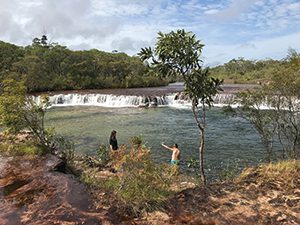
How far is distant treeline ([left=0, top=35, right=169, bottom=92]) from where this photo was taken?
160 feet

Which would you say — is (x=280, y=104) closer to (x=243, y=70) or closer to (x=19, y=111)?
(x=19, y=111)

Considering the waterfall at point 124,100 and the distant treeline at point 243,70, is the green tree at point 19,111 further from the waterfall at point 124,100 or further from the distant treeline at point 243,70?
the distant treeline at point 243,70

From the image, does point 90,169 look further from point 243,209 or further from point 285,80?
point 285,80

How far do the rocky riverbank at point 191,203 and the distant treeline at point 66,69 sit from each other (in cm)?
3836

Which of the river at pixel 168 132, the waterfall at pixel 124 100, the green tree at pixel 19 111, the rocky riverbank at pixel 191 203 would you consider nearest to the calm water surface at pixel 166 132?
the river at pixel 168 132

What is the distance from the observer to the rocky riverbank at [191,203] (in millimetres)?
6668

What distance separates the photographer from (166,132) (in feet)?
65.8

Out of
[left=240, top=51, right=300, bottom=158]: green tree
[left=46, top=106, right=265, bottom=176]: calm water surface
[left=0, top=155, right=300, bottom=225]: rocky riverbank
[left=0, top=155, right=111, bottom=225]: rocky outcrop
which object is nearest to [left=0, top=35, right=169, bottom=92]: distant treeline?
[left=46, top=106, right=265, bottom=176]: calm water surface

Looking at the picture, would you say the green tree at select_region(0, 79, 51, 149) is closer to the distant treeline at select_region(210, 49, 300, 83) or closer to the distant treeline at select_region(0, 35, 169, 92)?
the distant treeline at select_region(0, 35, 169, 92)

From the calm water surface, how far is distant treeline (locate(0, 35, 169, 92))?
2005 cm

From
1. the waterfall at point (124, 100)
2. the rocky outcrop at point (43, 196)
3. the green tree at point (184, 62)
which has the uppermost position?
the green tree at point (184, 62)

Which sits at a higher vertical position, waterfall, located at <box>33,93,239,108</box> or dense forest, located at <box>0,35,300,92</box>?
dense forest, located at <box>0,35,300,92</box>

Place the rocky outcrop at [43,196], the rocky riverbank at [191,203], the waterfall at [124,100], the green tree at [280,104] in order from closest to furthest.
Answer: the rocky riverbank at [191,203]
the rocky outcrop at [43,196]
the green tree at [280,104]
the waterfall at [124,100]

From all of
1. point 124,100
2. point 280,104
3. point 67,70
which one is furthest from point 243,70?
point 280,104
